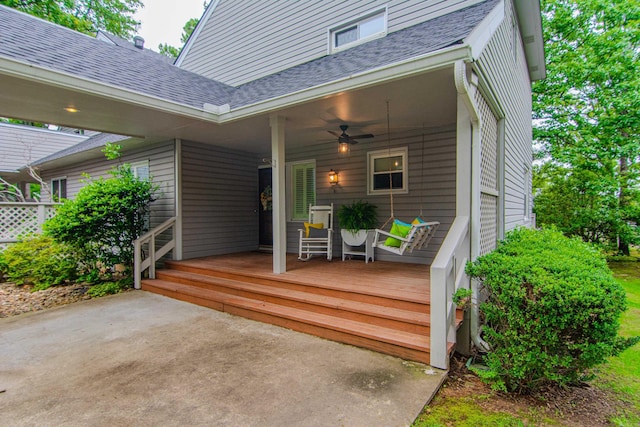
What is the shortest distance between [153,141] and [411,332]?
601 centimetres

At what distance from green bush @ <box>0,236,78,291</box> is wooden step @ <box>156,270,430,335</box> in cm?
270

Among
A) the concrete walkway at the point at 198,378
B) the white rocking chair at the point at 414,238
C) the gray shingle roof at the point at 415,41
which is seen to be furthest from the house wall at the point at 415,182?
the concrete walkway at the point at 198,378

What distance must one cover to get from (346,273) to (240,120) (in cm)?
276

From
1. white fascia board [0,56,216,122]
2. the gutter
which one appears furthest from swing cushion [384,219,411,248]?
white fascia board [0,56,216,122]

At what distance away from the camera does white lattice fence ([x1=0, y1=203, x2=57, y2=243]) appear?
6.89 meters

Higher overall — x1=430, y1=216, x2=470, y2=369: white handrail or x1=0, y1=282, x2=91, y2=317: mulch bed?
x1=430, y1=216, x2=470, y2=369: white handrail

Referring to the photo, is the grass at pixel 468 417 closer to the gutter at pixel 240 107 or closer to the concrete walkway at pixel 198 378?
the concrete walkway at pixel 198 378

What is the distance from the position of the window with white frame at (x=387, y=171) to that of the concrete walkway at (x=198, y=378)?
3.24 m

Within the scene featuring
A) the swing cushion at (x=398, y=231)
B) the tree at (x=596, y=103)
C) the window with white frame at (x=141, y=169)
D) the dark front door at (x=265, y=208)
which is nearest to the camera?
the swing cushion at (x=398, y=231)

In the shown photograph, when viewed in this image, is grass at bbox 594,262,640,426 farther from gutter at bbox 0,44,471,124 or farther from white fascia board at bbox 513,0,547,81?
white fascia board at bbox 513,0,547,81

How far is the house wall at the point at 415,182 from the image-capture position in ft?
17.2

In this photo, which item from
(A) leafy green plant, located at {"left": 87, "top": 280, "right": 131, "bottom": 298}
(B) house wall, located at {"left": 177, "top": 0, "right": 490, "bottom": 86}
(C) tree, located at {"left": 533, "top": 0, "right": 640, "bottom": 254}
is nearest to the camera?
(A) leafy green plant, located at {"left": 87, "top": 280, "right": 131, "bottom": 298}

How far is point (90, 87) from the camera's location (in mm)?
3760

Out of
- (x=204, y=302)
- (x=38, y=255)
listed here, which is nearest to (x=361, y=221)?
(x=204, y=302)
